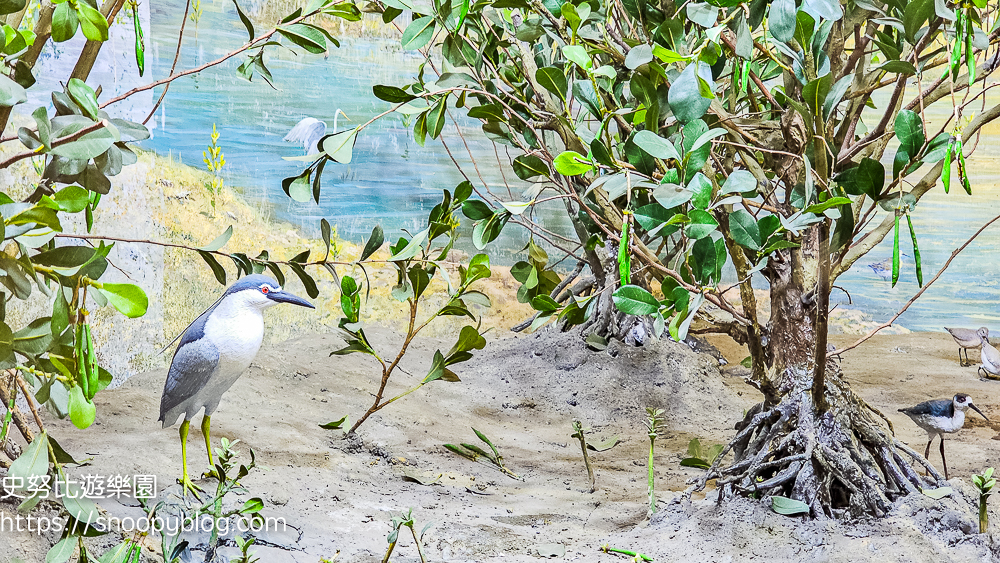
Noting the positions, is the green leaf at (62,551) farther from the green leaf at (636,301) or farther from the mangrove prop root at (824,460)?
the mangrove prop root at (824,460)

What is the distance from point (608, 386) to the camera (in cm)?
312

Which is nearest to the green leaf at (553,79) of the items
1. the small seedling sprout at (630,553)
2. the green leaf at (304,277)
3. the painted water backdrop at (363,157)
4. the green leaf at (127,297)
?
the green leaf at (304,277)

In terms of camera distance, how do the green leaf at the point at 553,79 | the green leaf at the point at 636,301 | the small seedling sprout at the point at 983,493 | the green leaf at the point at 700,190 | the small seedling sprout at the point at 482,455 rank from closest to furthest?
the green leaf at the point at 700,190 < the green leaf at the point at 636,301 < the green leaf at the point at 553,79 < the small seedling sprout at the point at 983,493 < the small seedling sprout at the point at 482,455

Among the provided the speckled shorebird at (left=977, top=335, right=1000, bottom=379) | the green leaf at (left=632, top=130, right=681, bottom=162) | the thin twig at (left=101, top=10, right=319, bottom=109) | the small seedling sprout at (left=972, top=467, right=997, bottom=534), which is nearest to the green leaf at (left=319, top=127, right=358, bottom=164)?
the thin twig at (left=101, top=10, right=319, bottom=109)

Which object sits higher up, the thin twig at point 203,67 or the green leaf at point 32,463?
the thin twig at point 203,67

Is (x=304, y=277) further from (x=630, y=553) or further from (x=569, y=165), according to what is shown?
(x=630, y=553)

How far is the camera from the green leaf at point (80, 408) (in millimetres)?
695

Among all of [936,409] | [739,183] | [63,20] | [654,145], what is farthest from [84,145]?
[936,409]

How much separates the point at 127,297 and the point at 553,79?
29.5 inches

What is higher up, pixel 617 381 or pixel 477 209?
pixel 477 209

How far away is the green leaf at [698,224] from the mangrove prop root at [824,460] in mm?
666

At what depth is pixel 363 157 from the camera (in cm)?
407

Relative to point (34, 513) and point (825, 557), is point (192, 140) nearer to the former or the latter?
point (34, 513)

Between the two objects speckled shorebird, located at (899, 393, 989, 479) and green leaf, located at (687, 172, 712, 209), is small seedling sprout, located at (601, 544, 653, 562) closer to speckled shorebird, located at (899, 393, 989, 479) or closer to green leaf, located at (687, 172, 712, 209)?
green leaf, located at (687, 172, 712, 209)
